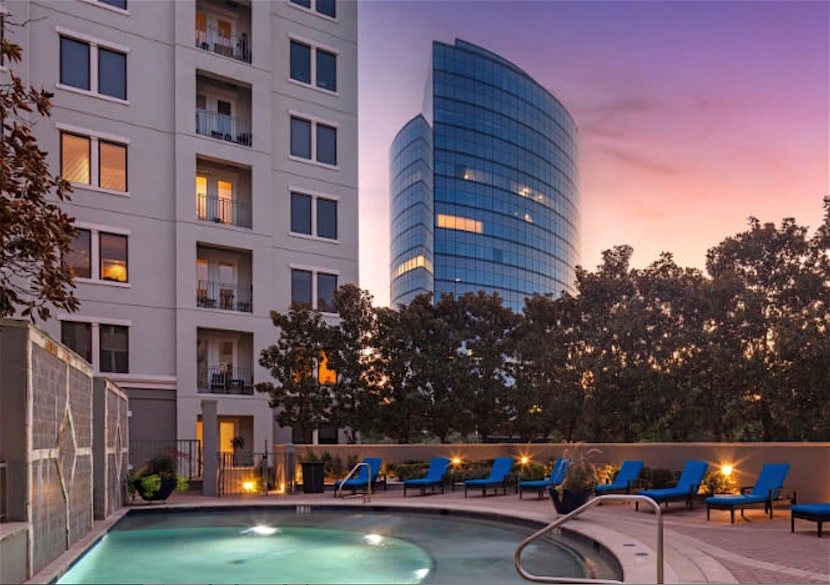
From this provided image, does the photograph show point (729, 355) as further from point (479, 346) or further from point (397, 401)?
point (397, 401)

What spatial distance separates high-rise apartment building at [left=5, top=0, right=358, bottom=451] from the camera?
26.2 meters

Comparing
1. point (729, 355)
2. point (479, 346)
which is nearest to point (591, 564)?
point (729, 355)

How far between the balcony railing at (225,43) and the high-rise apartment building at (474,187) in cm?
6040

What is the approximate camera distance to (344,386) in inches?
1063

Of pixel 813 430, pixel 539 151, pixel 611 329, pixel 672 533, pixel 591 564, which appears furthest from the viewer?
pixel 539 151

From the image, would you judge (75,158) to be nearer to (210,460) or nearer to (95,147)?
(95,147)

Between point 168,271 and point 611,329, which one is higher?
point 168,271

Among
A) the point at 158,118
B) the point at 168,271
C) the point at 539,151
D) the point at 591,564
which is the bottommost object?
the point at 591,564

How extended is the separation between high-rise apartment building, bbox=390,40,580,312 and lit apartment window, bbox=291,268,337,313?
191ft

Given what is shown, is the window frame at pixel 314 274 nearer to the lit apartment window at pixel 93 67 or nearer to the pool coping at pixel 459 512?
the lit apartment window at pixel 93 67

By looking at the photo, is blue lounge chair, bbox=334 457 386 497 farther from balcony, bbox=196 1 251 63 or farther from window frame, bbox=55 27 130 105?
balcony, bbox=196 1 251 63

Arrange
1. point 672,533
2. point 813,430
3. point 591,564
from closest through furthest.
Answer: point 591,564, point 672,533, point 813,430

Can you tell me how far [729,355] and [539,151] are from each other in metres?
87.5

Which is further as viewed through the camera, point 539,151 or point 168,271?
point 539,151
